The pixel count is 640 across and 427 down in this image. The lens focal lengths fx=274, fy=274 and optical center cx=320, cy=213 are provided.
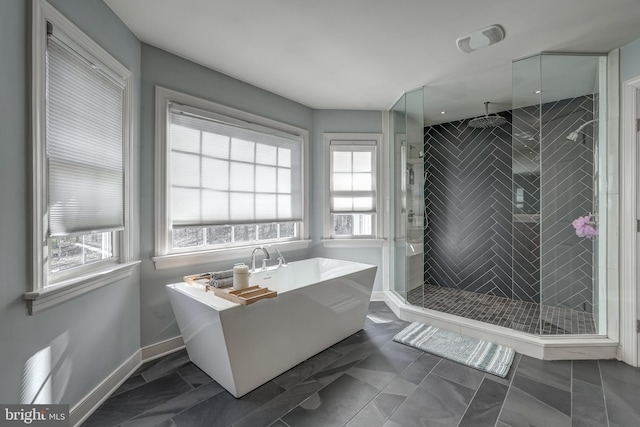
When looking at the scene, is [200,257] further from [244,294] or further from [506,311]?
[506,311]

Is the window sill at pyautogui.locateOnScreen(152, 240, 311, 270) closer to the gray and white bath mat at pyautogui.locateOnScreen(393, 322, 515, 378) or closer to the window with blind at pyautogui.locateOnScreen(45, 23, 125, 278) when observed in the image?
the window with blind at pyautogui.locateOnScreen(45, 23, 125, 278)

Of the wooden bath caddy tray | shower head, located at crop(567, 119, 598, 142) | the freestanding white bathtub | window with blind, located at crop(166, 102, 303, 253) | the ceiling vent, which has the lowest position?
the freestanding white bathtub

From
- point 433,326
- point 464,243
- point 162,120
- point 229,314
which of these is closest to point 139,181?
point 162,120

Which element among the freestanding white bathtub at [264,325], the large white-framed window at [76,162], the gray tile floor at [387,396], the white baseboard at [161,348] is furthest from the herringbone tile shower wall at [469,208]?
the large white-framed window at [76,162]

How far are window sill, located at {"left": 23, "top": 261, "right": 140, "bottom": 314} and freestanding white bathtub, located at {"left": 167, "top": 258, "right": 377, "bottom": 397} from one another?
13.5 inches

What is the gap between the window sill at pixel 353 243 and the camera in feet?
12.3

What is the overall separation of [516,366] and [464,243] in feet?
6.87

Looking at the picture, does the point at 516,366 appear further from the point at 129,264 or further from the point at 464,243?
the point at 129,264

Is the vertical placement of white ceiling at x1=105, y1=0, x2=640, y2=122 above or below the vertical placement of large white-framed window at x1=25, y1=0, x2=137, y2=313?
above

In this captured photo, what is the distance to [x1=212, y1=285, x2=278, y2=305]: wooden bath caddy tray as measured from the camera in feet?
5.75

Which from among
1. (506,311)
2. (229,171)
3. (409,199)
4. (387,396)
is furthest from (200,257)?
(506,311)

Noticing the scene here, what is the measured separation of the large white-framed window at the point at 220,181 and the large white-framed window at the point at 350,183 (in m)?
0.42

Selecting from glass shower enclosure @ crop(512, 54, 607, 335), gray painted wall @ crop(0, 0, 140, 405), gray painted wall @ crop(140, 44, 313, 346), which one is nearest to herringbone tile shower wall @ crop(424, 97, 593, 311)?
glass shower enclosure @ crop(512, 54, 607, 335)

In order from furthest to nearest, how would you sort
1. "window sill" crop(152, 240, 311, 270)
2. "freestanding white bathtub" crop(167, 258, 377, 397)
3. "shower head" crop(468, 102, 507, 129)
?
"shower head" crop(468, 102, 507, 129)
"window sill" crop(152, 240, 311, 270)
"freestanding white bathtub" crop(167, 258, 377, 397)
